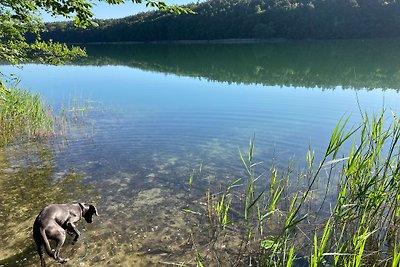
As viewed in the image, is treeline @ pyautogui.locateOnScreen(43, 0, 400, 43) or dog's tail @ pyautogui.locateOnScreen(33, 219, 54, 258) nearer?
dog's tail @ pyautogui.locateOnScreen(33, 219, 54, 258)

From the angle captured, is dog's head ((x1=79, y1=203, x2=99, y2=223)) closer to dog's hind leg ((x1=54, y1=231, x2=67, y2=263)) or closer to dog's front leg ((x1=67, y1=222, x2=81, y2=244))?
dog's front leg ((x1=67, y1=222, x2=81, y2=244))

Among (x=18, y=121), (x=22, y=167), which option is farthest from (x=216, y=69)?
(x=22, y=167)

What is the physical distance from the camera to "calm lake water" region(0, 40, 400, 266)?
7191 mm

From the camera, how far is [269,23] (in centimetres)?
9981

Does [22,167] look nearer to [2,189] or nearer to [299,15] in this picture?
[2,189]

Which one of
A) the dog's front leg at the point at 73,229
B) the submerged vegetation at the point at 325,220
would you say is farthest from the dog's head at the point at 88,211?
the submerged vegetation at the point at 325,220

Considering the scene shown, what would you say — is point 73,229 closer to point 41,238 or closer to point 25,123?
point 41,238

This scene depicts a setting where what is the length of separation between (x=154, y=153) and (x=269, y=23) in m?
95.6

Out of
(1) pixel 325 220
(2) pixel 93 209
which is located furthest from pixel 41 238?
(1) pixel 325 220

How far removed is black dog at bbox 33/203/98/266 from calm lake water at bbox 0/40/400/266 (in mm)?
566

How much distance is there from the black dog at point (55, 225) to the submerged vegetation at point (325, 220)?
2391mm

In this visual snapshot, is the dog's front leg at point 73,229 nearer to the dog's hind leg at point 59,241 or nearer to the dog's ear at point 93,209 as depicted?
the dog's hind leg at point 59,241

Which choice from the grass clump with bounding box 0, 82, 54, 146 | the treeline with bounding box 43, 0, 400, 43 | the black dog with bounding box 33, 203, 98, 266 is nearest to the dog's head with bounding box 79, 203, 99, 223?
Result: the black dog with bounding box 33, 203, 98, 266

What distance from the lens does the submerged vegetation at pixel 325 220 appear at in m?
4.59
